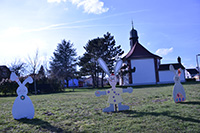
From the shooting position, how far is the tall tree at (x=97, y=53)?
39.5 metres

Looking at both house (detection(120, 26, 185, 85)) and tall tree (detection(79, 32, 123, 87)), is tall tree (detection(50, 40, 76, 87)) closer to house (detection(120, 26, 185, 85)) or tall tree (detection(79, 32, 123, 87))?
tall tree (detection(79, 32, 123, 87))

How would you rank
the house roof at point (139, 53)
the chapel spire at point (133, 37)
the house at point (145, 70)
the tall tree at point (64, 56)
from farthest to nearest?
1. the tall tree at point (64, 56)
2. the chapel spire at point (133, 37)
3. the house roof at point (139, 53)
4. the house at point (145, 70)

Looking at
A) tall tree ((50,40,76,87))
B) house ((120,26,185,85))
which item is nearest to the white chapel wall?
house ((120,26,185,85))

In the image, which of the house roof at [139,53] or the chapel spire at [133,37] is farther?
the chapel spire at [133,37]

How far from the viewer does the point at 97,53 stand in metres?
39.7

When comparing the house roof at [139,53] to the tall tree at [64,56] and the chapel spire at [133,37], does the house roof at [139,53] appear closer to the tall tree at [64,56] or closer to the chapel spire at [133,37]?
the chapel spire at [133,37]

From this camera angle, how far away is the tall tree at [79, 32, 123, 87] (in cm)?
3947

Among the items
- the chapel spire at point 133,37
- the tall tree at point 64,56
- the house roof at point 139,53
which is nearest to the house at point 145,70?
the house roof at point 139,53

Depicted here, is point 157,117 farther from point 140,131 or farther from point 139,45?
point 139,45

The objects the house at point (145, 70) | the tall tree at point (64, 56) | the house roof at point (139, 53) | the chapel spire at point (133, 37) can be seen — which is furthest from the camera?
the tall tree at point (64, 56)

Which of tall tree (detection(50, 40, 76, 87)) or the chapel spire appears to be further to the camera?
tall tree (detection(50, 40, 76, 87))

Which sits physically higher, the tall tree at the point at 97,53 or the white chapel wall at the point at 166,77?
the tall tree at the point at 97,53

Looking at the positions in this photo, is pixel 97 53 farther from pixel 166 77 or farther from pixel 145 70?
pixel 166 77

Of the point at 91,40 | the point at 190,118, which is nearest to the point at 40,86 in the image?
the point at 91,40
